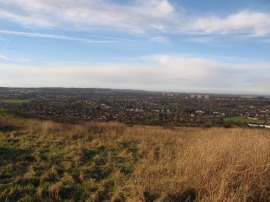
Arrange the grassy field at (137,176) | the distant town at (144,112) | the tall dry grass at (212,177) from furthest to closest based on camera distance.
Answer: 1. the distant town at (144,112)
2. the grassy field at (137,176)
3. the tall dry grass at (212,177)

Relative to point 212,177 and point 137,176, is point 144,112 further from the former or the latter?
point 212,177

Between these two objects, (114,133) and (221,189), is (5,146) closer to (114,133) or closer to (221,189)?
(114,133)

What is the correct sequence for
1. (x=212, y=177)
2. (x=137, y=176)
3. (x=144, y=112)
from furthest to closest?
(x=144, y=112) → (x=137, y=176) → (x=212, y=177)

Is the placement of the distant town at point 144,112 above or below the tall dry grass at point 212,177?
below

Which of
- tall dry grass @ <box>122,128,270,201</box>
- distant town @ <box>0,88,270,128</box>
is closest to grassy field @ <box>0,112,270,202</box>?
tall dry grass @ <box>122,128,270,201</box>

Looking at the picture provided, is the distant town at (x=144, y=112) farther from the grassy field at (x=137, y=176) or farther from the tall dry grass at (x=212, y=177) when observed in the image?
the tall dry grass at (x=212, y=177)

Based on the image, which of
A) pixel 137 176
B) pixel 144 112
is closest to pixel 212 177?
pixel 137 176

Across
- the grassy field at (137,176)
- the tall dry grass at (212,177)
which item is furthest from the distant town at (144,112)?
the tall dry grass at (212,177)

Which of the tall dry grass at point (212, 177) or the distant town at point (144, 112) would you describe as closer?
the tall dry grass at point (212, 177)

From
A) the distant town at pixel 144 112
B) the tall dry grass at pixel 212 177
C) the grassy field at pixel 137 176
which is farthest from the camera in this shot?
the distant town at pixel 144 112

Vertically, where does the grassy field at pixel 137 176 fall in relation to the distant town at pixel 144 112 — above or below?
above

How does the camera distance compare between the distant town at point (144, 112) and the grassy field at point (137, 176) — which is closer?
the grassy field at point (137, 176)

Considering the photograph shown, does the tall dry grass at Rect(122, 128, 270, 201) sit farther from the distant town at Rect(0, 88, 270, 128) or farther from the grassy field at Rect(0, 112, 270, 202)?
the distant town at Rect(0, 88, 270, 128)

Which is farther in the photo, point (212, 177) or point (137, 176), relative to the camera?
point (137, 176)
